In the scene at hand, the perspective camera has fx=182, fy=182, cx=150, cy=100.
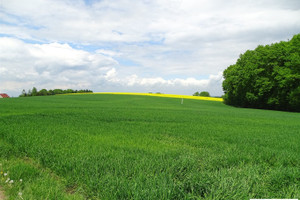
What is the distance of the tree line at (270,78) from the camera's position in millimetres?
34188

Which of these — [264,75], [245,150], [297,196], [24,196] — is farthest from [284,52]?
[24,196]

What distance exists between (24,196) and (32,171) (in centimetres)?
93

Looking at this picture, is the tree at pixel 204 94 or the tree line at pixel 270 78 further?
the tree at pixel 204 94

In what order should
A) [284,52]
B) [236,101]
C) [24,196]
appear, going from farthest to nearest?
[236,101]
[284,52]
[24,196]

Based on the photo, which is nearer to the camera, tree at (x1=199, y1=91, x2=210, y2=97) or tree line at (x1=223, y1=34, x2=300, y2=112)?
tree line at (x1=223, y1=34, x2=300, y2=112)

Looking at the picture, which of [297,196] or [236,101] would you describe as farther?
[236,101]

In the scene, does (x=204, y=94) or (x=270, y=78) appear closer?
(x=270, y=78)

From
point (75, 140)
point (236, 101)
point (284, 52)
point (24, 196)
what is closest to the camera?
point (24, 196)

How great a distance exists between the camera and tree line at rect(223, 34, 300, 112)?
34.2 meters

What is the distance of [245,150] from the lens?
17.4ft

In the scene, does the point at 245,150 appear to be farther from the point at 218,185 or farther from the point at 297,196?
the point at 218,185

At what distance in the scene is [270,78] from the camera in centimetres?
3853

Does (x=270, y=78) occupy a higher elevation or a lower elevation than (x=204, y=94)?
higher

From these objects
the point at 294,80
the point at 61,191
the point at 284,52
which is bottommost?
the point at 61,191
